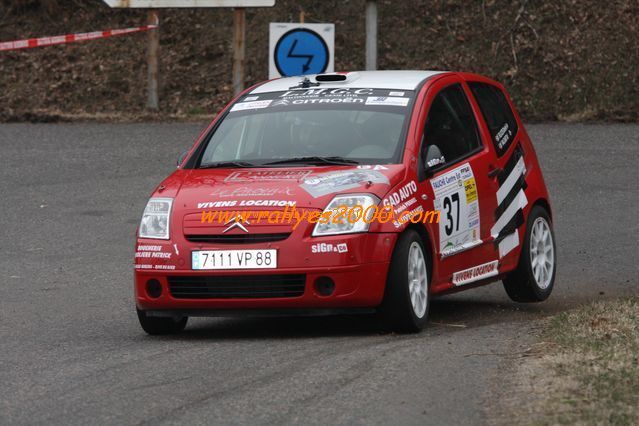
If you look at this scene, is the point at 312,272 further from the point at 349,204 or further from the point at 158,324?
the point at 158,324

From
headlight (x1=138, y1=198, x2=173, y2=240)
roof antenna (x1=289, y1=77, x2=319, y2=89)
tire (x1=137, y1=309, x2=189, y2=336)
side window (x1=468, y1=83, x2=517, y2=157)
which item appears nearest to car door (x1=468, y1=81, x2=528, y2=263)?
side window (x1=468, y1=83, x2=517, y2=157)

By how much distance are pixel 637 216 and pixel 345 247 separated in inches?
310

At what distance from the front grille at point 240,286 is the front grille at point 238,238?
212mm

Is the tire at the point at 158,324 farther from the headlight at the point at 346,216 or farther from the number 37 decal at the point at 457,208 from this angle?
the number 37 decal at the point at 457,208

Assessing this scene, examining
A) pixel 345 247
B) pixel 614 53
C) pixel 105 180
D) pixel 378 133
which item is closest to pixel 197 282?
pixel 345 247

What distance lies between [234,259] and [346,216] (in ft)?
2.33

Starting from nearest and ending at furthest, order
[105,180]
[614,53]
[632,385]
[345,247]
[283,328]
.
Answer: [632,385], [345,247], [283,328], [105,180], [614,53]

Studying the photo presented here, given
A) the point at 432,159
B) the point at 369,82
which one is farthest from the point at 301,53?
the point at 432,159

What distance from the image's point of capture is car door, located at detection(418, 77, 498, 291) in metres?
9.35

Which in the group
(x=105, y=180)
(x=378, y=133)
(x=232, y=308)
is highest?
(x=378, y=133)

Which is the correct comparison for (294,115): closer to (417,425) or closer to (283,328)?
(283,328)

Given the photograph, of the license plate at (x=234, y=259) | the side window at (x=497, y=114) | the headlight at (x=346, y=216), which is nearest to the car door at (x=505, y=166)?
the side window at (x=497, y=114)

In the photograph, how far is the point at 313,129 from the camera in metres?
9.71

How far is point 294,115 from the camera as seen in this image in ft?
32.5
